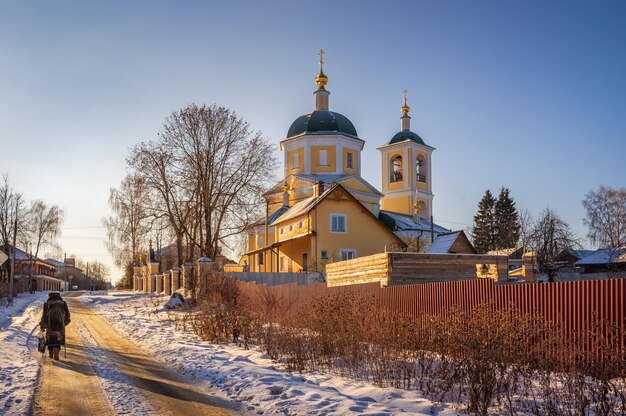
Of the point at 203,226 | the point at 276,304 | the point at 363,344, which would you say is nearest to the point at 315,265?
the point at 203,226

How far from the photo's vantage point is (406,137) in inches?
2338

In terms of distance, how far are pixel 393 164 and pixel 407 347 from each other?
51.5 metres

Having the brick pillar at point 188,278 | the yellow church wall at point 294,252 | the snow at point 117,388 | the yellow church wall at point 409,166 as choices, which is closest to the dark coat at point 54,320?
the snow at point 117,388

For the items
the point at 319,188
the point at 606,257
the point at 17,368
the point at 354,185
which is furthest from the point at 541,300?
the point at 606,257

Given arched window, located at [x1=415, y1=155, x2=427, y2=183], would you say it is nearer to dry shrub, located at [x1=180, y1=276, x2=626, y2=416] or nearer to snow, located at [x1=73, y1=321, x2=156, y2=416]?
dry shrub, located at [x1=180, y1=276, x2=626, y2=416]

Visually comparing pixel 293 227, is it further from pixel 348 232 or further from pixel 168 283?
pixel 168 283

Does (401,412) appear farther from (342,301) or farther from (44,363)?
(44,363)

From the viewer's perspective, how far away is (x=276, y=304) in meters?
21.6

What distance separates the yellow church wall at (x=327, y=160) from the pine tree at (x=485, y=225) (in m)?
26.1

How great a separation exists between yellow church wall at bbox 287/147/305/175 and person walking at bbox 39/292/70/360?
36630 mm

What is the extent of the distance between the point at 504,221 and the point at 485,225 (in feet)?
7.48

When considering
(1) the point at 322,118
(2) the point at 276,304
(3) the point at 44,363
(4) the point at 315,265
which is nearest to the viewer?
(3) the point at 44,363

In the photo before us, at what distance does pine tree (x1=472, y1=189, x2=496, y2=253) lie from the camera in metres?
68.2

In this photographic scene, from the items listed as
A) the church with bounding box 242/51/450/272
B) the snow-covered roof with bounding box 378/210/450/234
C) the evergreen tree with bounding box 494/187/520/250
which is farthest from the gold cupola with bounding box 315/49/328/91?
the evergreen tree with bounding box 494/187/520/250
